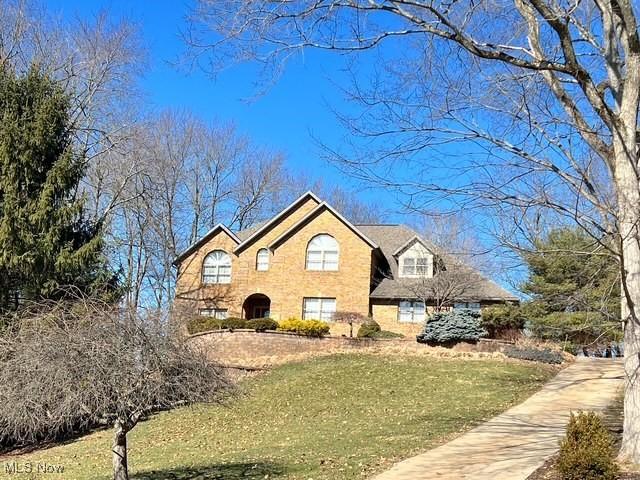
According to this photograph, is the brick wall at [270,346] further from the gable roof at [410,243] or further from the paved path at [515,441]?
the paved path at [515,441]

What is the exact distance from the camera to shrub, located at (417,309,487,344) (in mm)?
24391

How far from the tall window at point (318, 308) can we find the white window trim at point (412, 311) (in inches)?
125

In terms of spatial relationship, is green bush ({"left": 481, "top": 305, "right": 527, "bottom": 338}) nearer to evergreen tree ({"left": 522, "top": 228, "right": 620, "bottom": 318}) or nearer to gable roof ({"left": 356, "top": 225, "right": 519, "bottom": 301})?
gable roof ({"left": 356, "top": 225, "right": 519, "bottom": 301})

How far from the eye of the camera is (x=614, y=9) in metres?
8.14

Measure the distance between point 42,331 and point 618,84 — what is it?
7.97m

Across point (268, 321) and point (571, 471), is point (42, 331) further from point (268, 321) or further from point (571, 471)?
point (268, 321)

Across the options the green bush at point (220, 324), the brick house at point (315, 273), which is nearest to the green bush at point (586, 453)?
the green bush at point (220, 324)

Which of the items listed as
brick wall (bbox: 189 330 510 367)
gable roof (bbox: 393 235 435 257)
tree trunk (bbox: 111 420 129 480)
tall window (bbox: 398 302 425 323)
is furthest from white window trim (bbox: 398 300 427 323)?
tree trunk (bbox: 111 420 129 480)

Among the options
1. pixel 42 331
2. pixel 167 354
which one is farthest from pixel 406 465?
pixel 42 331

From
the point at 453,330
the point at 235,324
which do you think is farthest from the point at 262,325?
the point at 453,330

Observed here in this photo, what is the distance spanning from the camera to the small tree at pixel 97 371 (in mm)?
7535

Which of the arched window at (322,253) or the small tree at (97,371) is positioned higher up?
the arched window at (322,253)

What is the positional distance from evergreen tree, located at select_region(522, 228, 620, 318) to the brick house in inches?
304

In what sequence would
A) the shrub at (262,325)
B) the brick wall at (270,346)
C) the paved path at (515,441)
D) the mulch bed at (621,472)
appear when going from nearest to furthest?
the mulch bed at (621,472) → the paved path at (515,441) → the brick wall at (270,346) → the shrub at (262,325)
